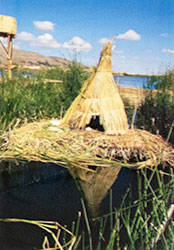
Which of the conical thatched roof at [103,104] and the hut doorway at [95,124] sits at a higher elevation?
the conical thatched roof at [103,104]

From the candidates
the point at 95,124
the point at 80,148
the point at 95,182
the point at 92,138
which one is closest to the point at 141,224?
the point at 95,182

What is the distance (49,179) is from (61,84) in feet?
7.02

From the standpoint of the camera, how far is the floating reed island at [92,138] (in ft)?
7.17

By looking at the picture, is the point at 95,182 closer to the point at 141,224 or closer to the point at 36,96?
the point at 141,224

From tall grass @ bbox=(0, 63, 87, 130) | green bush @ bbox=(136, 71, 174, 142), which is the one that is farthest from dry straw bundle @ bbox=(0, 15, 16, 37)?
green bush @ bbox=(136, 71, 174, 142)

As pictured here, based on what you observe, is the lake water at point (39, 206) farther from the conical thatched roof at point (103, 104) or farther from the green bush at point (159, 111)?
the green bush at point (159, 111)

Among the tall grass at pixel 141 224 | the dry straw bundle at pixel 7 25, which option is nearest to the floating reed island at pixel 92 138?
the tall grass at pixel 141 224

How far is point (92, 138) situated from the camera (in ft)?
8.09

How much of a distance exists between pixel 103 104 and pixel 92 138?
13.4 inches

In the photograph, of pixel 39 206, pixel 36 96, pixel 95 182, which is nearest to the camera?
pixel 39 206

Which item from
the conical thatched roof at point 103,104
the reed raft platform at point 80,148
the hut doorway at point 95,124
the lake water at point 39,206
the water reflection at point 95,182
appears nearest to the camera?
the lake water at point 39,206

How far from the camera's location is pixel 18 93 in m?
2.96

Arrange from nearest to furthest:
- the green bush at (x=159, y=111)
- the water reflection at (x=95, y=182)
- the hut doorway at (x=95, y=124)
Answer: the water reflection at (x=95, y=182) → the hut doorway at (x=95, y=124) → the green bush at (x=159, y=111)

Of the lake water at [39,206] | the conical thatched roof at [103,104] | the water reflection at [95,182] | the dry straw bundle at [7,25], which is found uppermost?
the dry straw bundle at [7,25]
